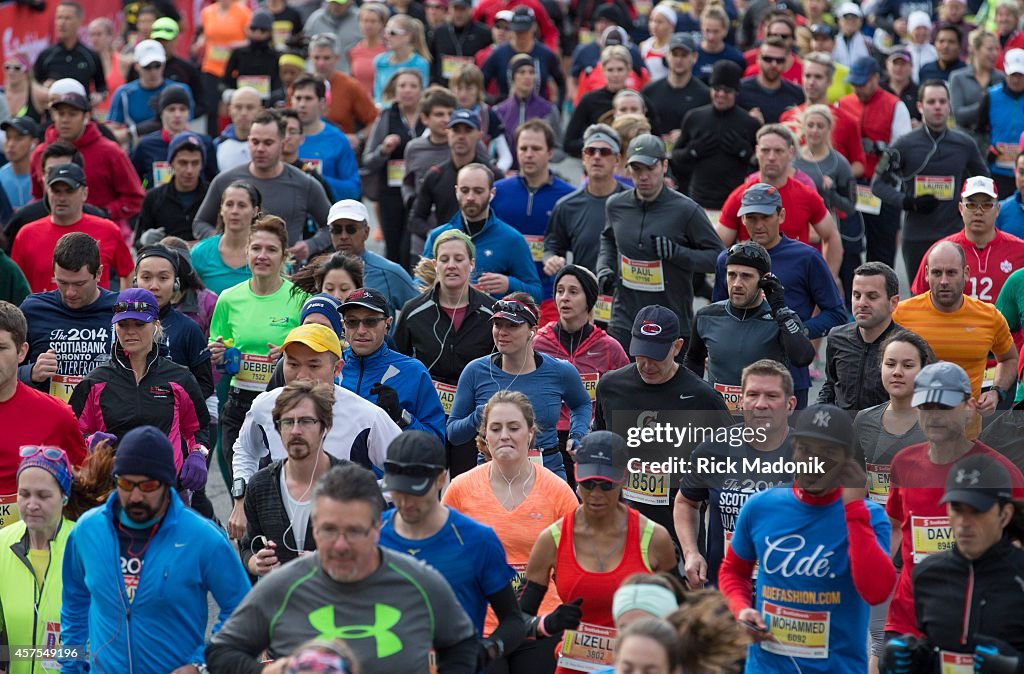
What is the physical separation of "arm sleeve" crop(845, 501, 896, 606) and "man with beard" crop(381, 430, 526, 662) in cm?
118

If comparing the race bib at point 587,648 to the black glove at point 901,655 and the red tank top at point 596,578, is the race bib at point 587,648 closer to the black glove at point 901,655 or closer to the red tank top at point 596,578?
the red tank top at point 596,578

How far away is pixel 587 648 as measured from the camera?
6.52 meters

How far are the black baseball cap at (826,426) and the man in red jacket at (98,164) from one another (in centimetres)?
707

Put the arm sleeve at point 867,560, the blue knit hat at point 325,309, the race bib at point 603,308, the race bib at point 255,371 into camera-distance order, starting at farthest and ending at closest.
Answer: the race bib at point 603,308, the race bib at point 255,371, the blue knit hat at point 325,309, the arm sleeve at point 867,560

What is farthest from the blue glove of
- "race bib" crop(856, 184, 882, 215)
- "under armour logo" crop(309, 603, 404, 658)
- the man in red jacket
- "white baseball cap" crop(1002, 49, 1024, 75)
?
"white baseball cap" crop(1002, 49, 1024, 75)

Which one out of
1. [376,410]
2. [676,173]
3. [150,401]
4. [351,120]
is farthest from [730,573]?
[351,120]

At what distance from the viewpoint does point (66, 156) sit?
1161 centimetres

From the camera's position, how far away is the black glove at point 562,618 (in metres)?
6.22

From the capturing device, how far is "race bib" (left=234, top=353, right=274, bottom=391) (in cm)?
920

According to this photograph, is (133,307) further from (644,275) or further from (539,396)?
(644,275)

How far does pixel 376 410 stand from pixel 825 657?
211 centimetres

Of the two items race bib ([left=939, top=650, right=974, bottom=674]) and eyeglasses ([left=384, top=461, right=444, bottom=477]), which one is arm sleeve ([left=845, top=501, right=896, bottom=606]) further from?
eyeglasses ([left=384, top=461, right=444, bottom=477])

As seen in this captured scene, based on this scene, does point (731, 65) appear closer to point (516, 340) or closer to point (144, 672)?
point (516, 340)

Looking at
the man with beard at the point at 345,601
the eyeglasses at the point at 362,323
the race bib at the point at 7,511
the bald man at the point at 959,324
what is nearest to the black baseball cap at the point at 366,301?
the eyeglasses at the point at 362,323
